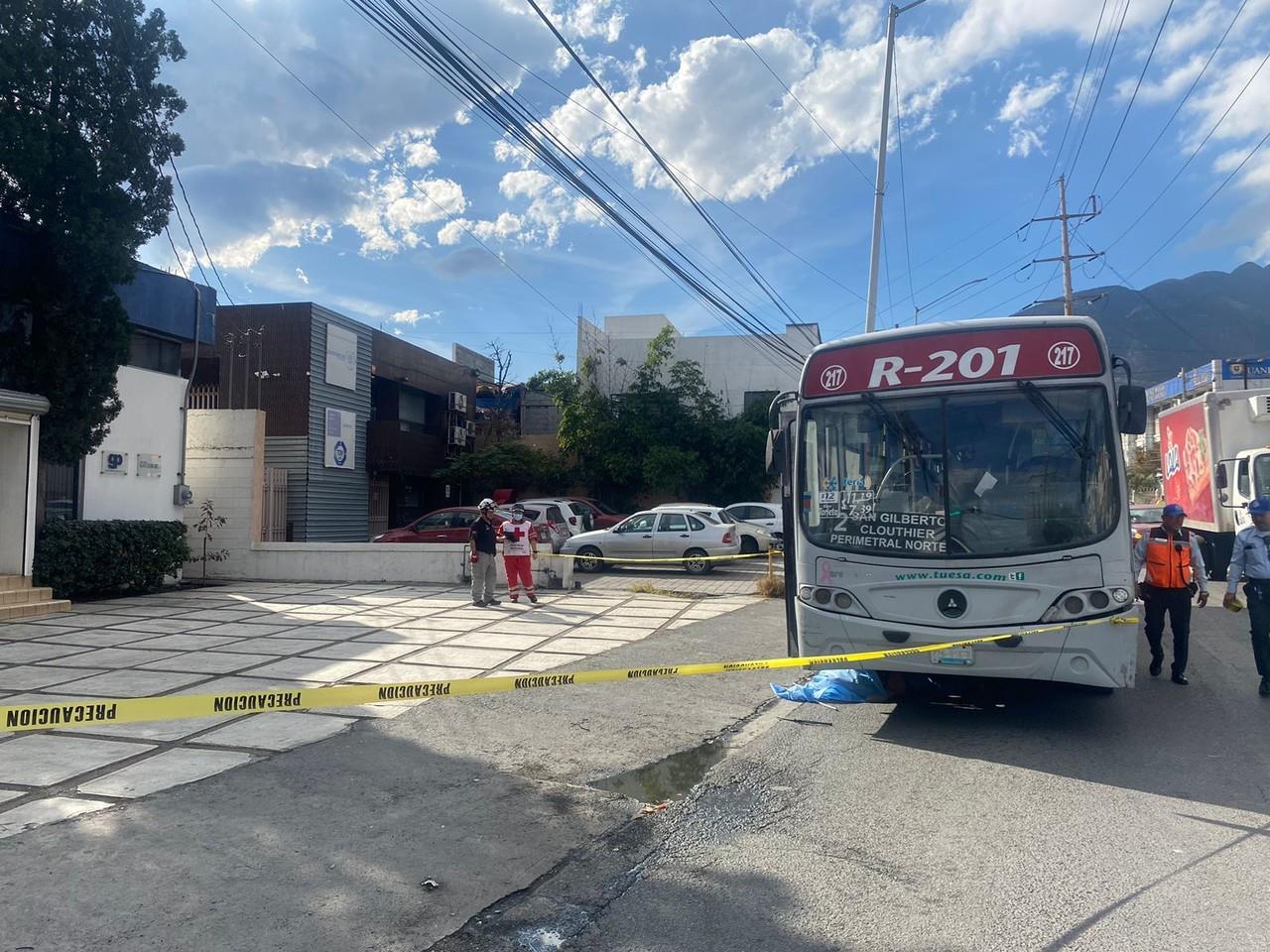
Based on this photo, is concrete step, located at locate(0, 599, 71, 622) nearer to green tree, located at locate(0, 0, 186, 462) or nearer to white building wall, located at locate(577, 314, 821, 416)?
green tree, located at locate(0, 0, 186, 462)

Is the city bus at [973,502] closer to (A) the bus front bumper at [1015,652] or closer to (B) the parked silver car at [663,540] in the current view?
(A) the bus front bumper at [1015,652]

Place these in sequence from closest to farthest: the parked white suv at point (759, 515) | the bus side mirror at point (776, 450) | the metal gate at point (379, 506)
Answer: the bus side mirror at point (776, 450) → the parked white suv at point (759, 515) → the metal gate at point (379, 506)

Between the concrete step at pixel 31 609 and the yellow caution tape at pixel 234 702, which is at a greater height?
the yellow caution tape at pixel 234 702

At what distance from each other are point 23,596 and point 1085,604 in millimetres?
13880

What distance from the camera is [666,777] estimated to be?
19.0 ft

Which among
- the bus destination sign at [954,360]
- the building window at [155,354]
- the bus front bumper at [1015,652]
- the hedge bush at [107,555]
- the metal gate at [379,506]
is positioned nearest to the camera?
the bus front bumper at [1015,652]

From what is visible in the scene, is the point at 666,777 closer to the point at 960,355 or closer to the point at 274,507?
the point at 960,355

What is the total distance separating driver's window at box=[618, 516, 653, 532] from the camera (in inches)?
817

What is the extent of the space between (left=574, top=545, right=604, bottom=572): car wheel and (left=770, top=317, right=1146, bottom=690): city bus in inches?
521

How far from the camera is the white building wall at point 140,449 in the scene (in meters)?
15.6

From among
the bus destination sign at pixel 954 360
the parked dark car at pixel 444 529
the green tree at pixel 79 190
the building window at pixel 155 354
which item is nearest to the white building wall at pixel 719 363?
the parked dark car at pixel 444 529

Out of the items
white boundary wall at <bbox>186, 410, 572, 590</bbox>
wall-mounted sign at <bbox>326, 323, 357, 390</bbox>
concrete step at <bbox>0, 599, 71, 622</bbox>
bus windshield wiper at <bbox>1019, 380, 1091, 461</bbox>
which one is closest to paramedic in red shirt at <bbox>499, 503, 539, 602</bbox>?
white boundary wall at <bbox>186, 410, 572, 590</bbox>

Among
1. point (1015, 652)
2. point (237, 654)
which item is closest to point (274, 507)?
point (237, 654)

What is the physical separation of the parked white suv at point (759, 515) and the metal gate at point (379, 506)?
455 inches
